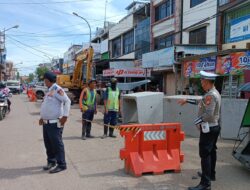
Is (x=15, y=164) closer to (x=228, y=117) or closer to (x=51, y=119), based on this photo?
(x=51, y=119)

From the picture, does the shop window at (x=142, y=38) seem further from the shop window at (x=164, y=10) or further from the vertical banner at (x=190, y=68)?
the vertical banner at (x=190, y=68)

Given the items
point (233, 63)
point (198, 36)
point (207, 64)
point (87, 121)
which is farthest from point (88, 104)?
point (198, 36)

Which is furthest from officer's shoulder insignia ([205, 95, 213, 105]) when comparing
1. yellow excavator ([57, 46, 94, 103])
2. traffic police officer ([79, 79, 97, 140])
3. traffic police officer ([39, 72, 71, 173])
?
yellow excavator ([57, 46, 94, 103])

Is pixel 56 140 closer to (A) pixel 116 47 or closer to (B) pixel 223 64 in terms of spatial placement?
(B) pixel 223 64

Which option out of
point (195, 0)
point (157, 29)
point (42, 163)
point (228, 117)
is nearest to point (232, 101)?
point (228, 117)

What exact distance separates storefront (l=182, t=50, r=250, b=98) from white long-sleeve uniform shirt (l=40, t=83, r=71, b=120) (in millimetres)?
8143

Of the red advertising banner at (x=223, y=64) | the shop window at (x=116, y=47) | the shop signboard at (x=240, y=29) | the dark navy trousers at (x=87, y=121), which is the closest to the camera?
the dark navy trousers at (x=87, y=121)

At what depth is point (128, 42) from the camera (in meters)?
41.1

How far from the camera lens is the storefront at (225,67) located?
14.9 m

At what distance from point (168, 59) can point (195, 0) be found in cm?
615

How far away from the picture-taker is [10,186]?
5922mm

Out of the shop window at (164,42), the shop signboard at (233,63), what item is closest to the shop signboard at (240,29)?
the shop signboard at (233,63)

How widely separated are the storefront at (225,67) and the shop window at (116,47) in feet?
83.5

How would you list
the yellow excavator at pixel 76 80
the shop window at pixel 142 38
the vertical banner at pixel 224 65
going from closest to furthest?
the vertical banner at pixel 224 65
the yellow excavator at pixel 76 80
the shop window at pixel 142 38
